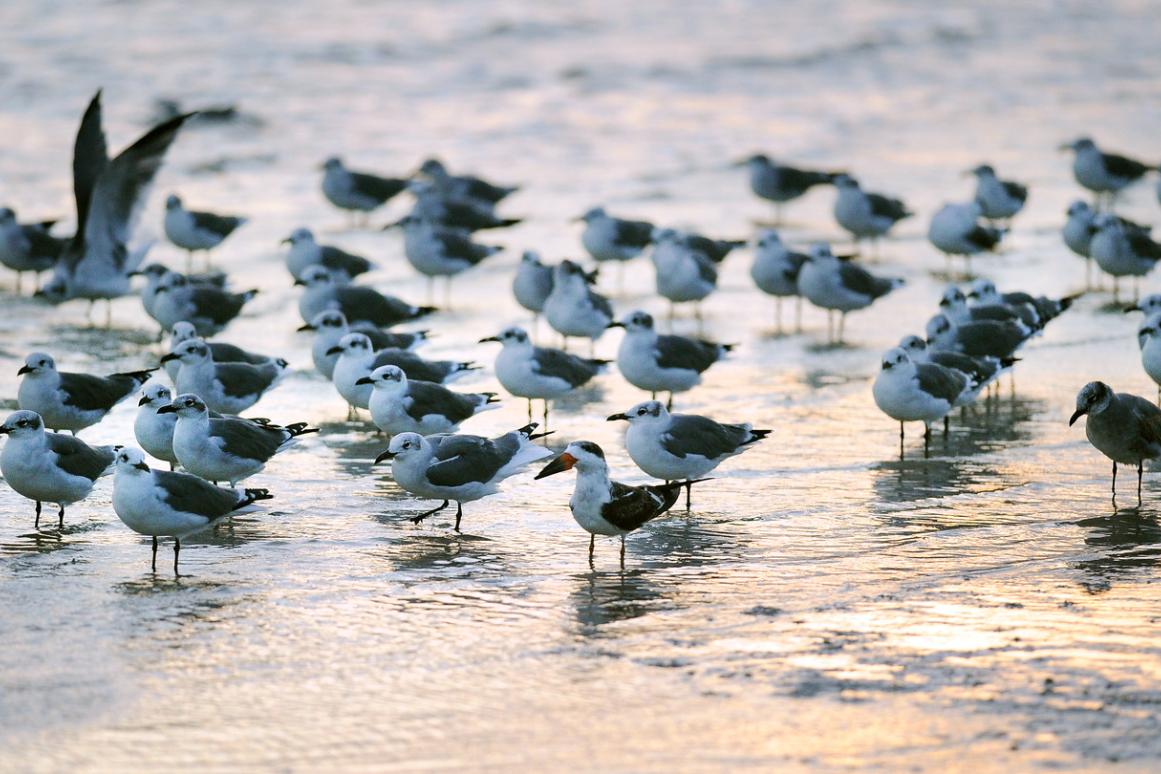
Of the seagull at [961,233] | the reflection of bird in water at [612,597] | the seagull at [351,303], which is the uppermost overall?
the seagull at [961,233]

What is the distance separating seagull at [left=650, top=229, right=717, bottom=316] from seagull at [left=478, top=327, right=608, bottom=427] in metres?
3.08

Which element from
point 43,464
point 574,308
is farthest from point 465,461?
point 574,308

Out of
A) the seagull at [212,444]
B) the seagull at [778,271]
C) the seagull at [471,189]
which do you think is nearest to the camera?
the seagull at [212,444]

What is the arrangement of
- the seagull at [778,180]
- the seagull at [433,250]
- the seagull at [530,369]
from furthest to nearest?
the seagull at [778,180]
the seagull at [433,250]
the seagull at [530,369]

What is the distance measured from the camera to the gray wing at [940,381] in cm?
1099

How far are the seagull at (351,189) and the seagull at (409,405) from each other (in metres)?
9.38

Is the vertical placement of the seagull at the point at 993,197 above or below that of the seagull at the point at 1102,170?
below

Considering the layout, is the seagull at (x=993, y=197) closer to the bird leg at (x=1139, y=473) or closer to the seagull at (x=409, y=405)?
the bird leg at (x=1139, y=473)

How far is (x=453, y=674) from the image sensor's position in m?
6.95

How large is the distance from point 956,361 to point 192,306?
6115mm

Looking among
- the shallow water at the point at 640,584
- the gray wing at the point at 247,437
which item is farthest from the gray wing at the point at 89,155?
the gray wing at the point at 247,437

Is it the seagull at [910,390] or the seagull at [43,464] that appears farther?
the seagull at [910,390]

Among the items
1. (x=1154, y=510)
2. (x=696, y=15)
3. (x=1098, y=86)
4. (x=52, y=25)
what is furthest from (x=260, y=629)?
(x=696, y=15)

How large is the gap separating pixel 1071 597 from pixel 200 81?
26.1 meters
